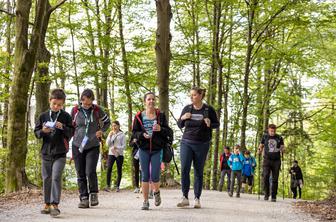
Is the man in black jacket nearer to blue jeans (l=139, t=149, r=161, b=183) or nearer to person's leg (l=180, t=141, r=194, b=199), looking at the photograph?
blue jeans (l=139, t=149, r=161, b=183)

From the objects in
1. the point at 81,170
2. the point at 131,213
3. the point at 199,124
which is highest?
the point at 199,124

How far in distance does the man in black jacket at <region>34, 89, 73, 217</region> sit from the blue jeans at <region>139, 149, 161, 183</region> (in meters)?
1.32

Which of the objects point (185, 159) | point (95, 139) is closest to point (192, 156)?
point (185, 159)

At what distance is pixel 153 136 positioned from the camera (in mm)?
7797

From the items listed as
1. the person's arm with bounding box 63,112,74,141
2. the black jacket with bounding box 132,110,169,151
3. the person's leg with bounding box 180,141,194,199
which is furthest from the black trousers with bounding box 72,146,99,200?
the person's leg with bounding box 180,141,194,199

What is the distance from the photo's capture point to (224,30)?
73.0 ft

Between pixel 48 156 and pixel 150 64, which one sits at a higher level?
pixel 150 64

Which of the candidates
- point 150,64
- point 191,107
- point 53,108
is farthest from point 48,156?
point 150,64

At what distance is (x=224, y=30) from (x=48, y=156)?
16.4 meters

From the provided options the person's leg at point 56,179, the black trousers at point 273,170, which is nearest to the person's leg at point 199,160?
the person's leg at point 56,179

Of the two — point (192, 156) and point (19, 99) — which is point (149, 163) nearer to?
point (192, 156)

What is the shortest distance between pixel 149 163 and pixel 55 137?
168 cm

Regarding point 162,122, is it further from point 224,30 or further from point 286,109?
point 286,109

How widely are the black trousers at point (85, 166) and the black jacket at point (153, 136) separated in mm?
760
